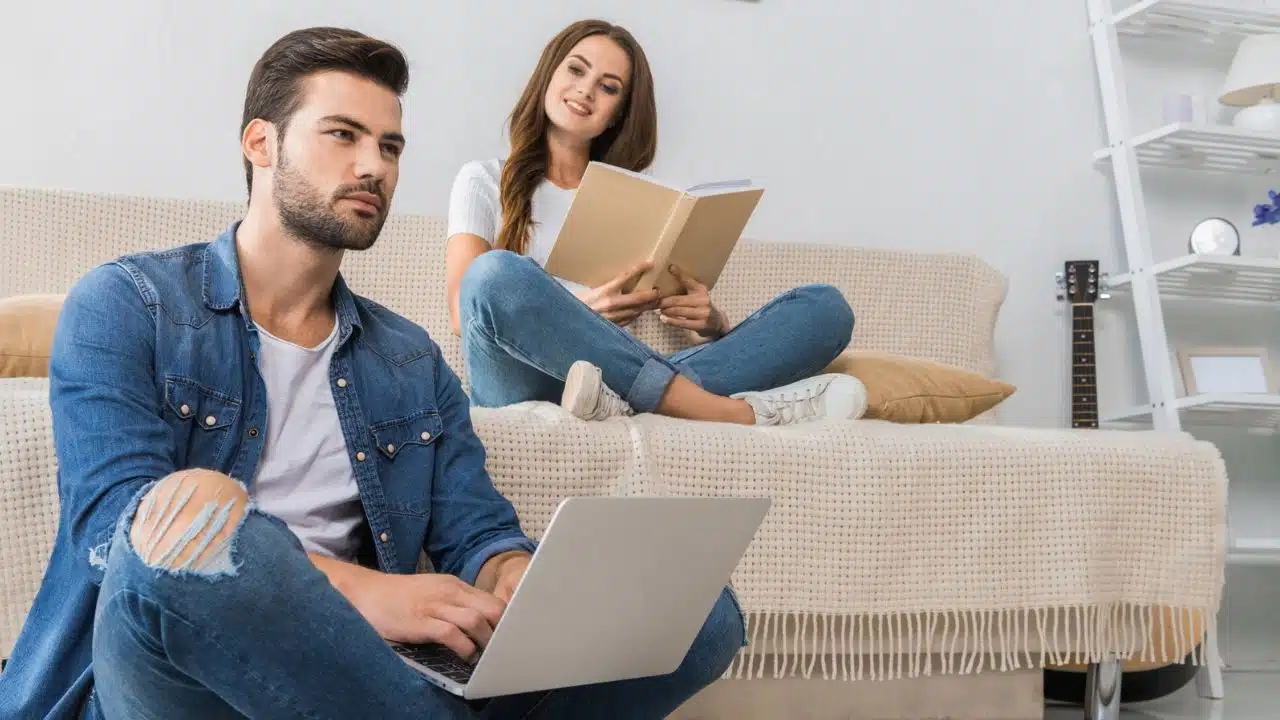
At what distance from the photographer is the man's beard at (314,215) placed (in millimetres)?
1059

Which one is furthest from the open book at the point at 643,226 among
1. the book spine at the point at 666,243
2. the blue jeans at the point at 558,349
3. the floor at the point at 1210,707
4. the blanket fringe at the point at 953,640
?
the floor at the point at 1210,707

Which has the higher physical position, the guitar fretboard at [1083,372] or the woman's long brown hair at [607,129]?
the woman's long brown hair at [607,129]

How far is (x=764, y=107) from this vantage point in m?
2.64

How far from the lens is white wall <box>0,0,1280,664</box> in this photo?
2279 millimetres

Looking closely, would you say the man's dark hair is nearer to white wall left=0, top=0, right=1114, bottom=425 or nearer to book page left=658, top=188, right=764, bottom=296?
book page left=658, top=188, right=764, bottom=296

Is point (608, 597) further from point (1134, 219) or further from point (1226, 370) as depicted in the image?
point (1226, 370)

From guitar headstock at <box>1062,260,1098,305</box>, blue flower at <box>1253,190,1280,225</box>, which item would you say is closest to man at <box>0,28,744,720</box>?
guitar headstock at <box>1062,260,1098,305</box>

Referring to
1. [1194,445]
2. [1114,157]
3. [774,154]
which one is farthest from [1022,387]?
[1194,445]

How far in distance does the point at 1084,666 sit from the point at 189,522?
1664 millimetres

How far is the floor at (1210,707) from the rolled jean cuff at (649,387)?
837 mm

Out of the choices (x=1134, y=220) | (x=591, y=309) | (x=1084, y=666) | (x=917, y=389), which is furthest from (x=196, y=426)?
(x=1134, y=220)

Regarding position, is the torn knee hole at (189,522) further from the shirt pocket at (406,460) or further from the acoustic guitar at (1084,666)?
the acoustic guitar at (1084,666)

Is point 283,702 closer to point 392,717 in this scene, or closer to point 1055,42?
point 392,717

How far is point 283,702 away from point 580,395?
0.74 meters
